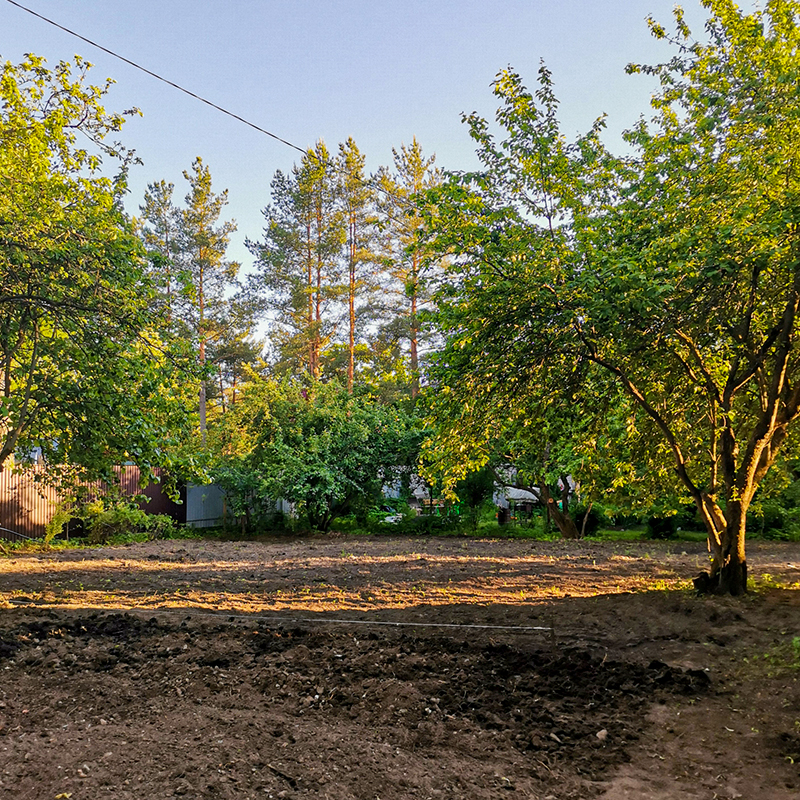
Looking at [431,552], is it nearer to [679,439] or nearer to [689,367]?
[679,439]

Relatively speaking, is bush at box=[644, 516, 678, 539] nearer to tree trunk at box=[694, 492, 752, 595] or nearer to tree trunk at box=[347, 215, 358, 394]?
tree trunk at box=[694, 492, 752, 595]

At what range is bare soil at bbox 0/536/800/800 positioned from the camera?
2.96 meters

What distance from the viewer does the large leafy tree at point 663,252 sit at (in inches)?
171

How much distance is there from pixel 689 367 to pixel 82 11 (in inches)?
280

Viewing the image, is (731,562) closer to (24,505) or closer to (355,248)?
(24,505)

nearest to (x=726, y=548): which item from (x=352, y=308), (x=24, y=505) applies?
(x=24, y=505)

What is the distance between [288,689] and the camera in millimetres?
4094

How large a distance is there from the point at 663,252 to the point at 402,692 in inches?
144

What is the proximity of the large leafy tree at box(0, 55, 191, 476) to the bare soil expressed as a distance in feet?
6.18

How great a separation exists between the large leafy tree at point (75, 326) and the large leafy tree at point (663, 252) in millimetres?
3073

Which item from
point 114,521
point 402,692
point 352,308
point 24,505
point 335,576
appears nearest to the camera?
point 402,692

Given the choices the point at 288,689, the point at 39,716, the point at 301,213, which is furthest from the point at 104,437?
the point at 301,213

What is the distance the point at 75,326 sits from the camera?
5.62m

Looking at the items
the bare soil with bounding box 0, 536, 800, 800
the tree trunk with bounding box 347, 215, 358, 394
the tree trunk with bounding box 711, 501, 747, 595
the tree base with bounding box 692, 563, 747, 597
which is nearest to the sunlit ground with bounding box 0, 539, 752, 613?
the bare soil with bounding box 0, 536, 800, 800
